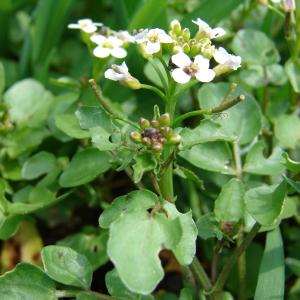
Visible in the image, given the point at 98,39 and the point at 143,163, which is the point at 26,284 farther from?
the point at 98,39

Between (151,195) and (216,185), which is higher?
(151,195)

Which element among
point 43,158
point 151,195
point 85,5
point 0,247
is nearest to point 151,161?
point 151,195

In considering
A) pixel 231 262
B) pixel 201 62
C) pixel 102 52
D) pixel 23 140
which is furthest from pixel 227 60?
pixel 23 140

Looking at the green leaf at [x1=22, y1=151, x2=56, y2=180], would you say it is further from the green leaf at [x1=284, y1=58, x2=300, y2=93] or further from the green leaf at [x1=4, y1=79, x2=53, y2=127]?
the green leaf at [x1=284, y1=58, x2=300, y2=93]

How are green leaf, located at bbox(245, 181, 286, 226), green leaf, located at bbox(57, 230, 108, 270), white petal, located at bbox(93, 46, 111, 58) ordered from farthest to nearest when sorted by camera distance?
green leaf, located at bbox(57, 230, 108, 270), white petal, located at bbox(93, 46, 111, 58), green leaf, located at bbox(245, 181, 286, 226)

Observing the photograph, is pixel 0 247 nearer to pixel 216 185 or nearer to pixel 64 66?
pixel 216 185

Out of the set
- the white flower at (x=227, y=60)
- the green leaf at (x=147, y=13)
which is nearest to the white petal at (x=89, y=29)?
the green leaf at (x=147, y=13)

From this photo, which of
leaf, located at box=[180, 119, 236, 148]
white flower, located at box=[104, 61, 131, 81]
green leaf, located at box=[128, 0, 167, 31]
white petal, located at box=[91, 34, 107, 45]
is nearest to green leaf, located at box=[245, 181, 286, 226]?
leaf, located at box=[180, 119, 236, 148]
